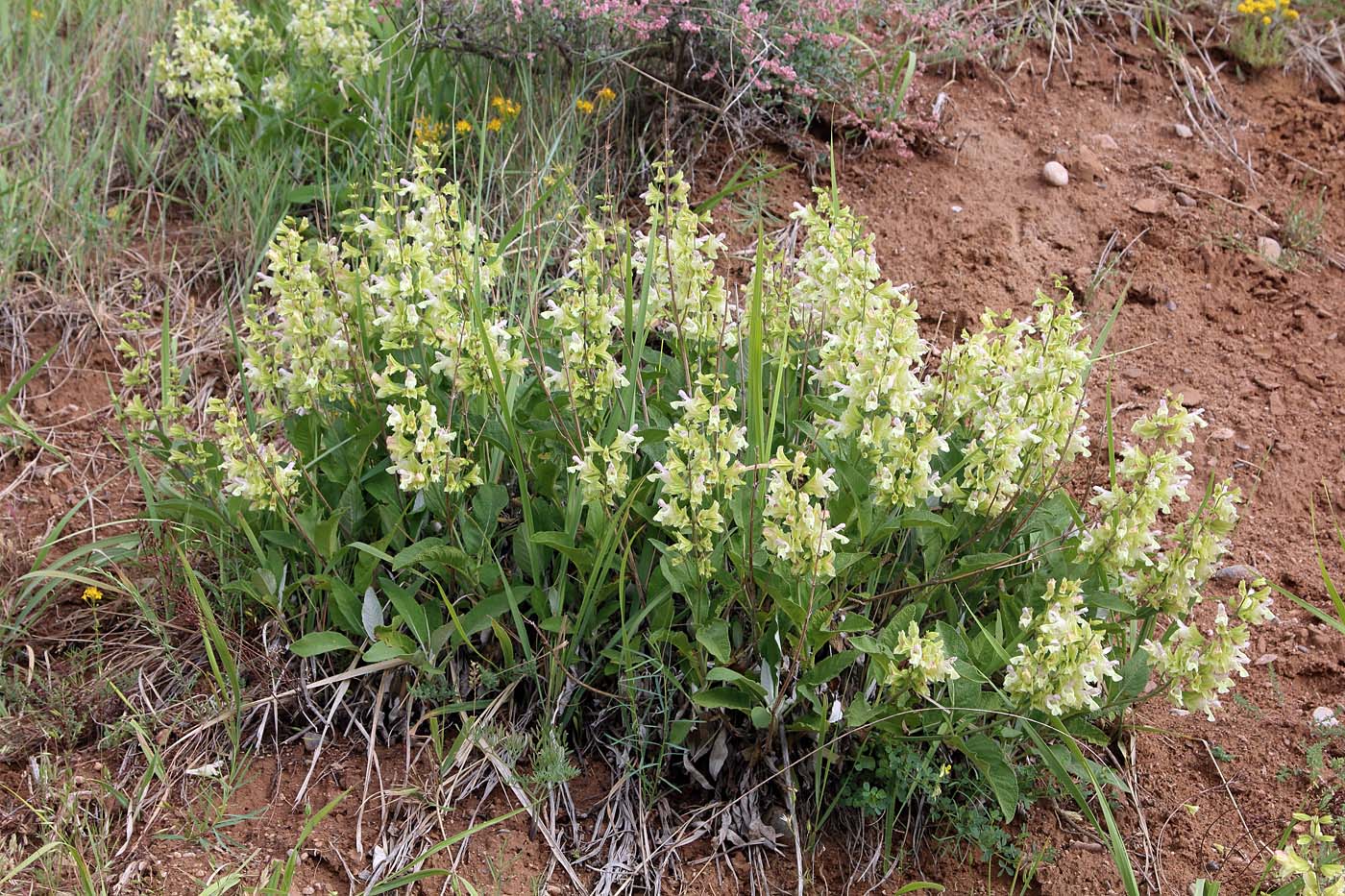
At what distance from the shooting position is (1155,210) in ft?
13.8

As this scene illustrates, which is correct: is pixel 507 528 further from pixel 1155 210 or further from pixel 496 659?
pixel 1155 210

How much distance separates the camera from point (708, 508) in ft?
7.27

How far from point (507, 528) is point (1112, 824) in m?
1.39

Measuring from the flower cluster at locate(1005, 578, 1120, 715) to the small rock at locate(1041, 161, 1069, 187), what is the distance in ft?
8.14

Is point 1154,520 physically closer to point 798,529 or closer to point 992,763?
point 992,763

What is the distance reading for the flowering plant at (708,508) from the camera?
2.21m

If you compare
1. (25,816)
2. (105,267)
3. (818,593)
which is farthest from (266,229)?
(818,593)

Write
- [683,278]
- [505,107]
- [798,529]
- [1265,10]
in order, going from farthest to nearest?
[1265,10] < [505,107] < [683,278] < [798,529]

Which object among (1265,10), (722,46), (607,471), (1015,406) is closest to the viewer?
(607,471)

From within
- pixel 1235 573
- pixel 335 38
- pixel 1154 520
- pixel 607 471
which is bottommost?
pixel 1235 573

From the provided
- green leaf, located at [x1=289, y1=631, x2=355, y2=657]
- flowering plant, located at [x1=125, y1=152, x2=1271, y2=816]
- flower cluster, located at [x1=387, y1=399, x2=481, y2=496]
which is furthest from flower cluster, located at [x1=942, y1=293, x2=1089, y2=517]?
green leaf, located at [x1=289, y1=631, x2=355, y2=657]

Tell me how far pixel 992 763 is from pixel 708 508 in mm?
732

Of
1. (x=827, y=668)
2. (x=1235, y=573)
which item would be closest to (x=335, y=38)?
(x=827, y=668)

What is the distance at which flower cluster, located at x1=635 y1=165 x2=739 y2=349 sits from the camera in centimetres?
256
